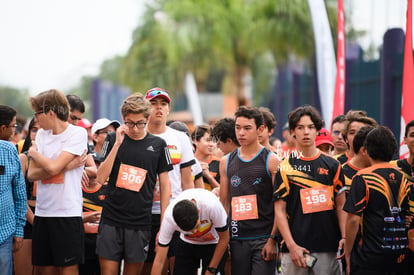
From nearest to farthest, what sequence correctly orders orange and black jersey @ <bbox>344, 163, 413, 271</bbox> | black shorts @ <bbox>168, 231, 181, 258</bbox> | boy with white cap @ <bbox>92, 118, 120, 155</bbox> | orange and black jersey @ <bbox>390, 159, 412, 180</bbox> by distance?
orange and black jersey @ <bbox>344, 163, 413, 271</bbox> < orange and black jersey @ <bbox>390, 159, 412, 180</bbox> < black shorts @ <bbox>168, 231, 181, 258</bbox> < boy with white cap @ <bbox>92, 118, 120, 155</bbox>

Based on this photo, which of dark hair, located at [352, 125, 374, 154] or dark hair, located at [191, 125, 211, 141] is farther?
dark hair, located at [191, 125, 211, 141]

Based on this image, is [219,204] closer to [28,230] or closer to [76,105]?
[28,230]

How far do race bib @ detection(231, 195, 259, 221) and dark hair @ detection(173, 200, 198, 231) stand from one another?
81cm

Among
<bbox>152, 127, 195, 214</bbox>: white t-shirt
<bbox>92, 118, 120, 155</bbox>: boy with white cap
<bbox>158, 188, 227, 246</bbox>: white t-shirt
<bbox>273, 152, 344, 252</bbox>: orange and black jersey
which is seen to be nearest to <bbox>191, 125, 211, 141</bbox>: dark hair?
<bbox>92, 118, 120, 155</bbox>: boy with white cap

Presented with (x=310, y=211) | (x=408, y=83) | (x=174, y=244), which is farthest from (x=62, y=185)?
(x=408, y=83)

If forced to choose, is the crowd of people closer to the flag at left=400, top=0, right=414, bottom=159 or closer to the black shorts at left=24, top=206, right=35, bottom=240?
the black shorts at left=24, top=206, right=35, bottom=240

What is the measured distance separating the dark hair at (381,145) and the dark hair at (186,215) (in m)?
1.61

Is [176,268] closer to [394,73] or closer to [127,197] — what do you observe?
[127,197]

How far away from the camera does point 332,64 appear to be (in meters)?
11.0

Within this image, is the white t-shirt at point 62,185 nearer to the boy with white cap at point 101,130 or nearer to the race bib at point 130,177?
the race bib at point 130,177

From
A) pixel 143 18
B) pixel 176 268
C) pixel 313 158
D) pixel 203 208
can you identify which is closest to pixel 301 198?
pixel 313 158

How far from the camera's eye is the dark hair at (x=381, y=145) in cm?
559

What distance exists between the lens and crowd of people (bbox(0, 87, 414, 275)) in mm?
5609

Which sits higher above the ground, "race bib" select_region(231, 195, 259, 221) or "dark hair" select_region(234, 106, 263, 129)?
"dark hair" select_region(234, 106, 263, 129)
